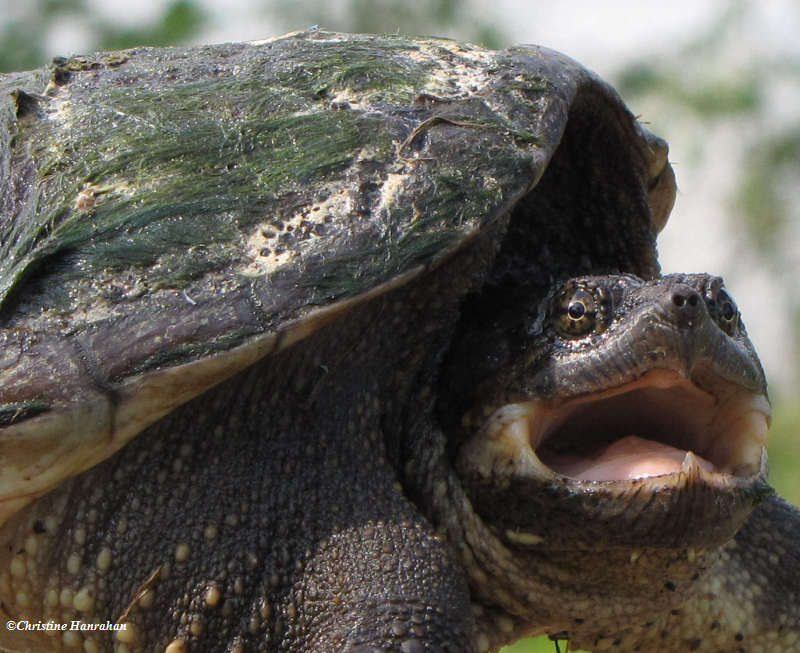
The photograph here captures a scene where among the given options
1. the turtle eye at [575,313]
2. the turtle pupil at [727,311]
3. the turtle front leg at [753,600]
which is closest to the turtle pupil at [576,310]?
the turtle eye at [575,313]

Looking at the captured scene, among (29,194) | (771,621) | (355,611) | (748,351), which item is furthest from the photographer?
(771,621)

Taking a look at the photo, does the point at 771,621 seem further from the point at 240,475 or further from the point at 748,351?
the point at 240,475

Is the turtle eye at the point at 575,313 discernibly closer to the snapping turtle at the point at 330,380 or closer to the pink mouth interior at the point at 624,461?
the snapping turtle at the point at 330,380

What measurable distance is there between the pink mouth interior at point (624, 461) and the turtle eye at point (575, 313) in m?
0.25

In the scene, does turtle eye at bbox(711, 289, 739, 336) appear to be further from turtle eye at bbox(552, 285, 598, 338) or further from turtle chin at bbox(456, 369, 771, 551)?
turtle eye at bbox(552, 285, 598, 338)

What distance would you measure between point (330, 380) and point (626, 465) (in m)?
0.58

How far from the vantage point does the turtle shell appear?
180 centimetres

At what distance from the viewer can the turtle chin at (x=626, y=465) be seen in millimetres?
2029

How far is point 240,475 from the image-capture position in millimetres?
1991

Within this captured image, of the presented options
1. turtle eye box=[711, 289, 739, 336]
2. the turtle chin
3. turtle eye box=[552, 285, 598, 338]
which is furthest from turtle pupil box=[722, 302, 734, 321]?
turtle eye box=[552, 285, 598, 338]

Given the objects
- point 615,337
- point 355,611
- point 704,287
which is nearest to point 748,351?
point 704,287

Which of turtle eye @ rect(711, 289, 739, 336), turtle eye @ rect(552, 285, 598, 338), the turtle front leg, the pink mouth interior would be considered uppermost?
turtle eye @ rect(552, 285, 598, 338)

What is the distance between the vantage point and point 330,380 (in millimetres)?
2070

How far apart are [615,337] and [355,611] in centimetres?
68
